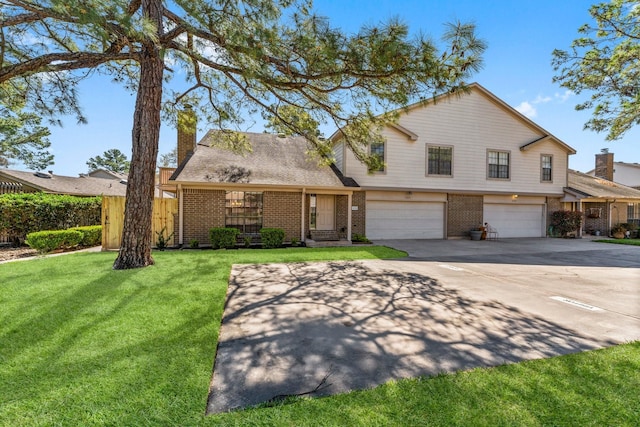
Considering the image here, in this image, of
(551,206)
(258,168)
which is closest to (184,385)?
(258,168)

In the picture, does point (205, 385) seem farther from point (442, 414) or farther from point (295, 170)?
point (295, 170)

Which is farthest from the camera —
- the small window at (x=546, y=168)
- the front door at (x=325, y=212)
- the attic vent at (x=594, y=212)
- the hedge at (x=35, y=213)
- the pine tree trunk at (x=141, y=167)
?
the attic vent at (x=594, y=212)

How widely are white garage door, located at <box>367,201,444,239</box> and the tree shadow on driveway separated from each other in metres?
8.33

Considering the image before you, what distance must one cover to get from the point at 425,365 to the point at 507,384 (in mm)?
708

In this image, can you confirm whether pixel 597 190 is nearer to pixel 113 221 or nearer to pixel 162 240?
pixel 162 240

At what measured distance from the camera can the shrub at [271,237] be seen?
38.2 ft

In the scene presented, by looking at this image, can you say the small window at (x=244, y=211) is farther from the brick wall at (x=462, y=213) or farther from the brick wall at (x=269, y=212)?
the brick wall at (x=462, y=213)

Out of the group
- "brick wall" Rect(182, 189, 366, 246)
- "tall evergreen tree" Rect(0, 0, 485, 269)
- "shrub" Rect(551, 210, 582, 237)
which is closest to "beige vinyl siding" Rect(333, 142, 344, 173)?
"brick wall" Rect(182, 189, 366, 246)

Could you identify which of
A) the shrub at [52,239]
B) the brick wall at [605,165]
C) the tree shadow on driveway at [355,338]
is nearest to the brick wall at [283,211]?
the tree shadow on driveway at [355,338]

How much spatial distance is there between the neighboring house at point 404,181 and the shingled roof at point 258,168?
47mm

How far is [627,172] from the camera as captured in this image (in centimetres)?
3134

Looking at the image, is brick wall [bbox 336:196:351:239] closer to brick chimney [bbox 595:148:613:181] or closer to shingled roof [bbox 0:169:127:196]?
shingled roof [bbox 0:169:127:196]

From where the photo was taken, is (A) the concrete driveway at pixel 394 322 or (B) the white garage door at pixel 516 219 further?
(B) the white garage door at pixel 516 219

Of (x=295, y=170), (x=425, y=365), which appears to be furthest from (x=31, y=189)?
(x=425, y=365)
